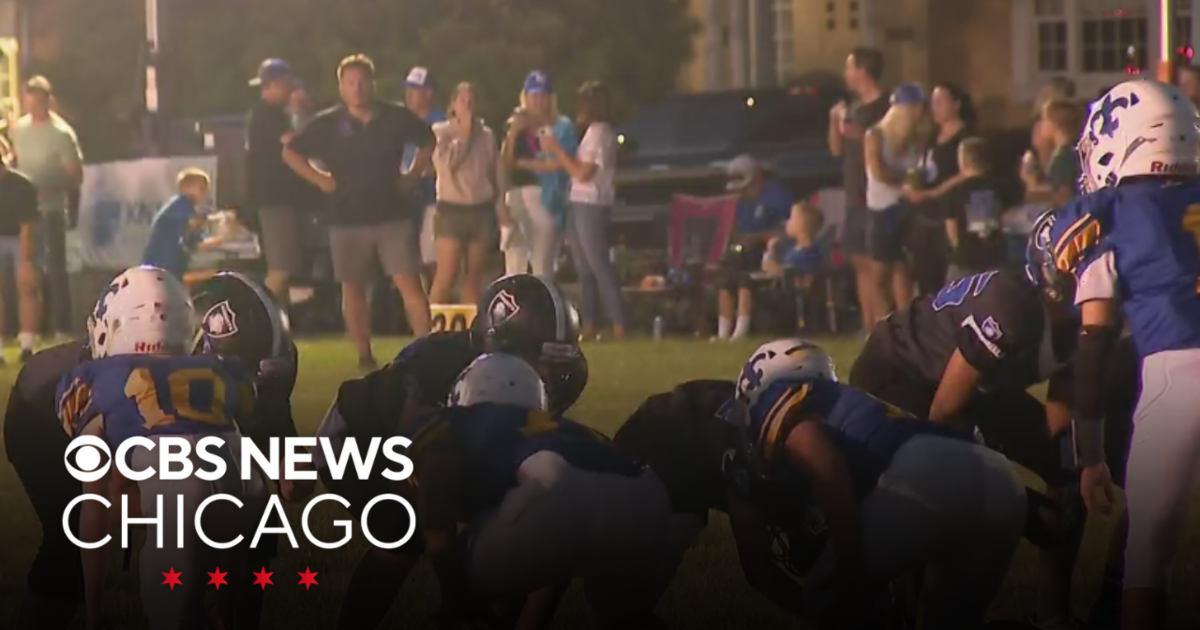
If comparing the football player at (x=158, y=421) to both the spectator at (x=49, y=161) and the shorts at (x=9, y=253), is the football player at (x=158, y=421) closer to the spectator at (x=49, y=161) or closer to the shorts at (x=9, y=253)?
the shorts at (x=9, y=253)

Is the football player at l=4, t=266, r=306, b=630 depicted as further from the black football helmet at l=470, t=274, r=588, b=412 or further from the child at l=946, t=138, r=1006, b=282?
the child at l=946, t=138, r=1006, b=282

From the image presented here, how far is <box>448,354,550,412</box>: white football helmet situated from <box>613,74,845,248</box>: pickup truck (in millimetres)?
12550

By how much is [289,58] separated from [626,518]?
22.0m

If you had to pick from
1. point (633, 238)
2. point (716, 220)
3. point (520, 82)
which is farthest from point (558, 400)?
point (520, 82)

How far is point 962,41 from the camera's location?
98.6ft

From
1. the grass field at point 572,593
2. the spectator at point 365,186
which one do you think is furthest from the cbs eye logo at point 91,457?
the spectator at point 365,186

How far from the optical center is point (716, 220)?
17.6 m

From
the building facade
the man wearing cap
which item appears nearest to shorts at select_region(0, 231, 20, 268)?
the man wearing cap

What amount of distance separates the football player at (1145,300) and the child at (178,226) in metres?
9.97

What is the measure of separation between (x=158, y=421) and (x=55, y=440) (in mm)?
675

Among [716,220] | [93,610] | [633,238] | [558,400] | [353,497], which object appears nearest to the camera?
[93,610]

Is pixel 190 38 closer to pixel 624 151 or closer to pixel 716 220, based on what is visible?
pixel 624 151

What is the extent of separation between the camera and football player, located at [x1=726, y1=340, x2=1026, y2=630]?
538 centimetres

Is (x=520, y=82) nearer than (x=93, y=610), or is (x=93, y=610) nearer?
(x=93, y=610)
